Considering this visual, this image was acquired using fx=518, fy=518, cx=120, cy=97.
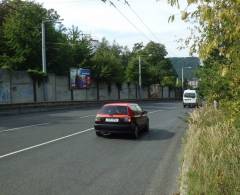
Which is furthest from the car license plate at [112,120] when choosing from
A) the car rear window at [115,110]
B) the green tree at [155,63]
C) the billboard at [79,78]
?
the green tree at [155,63]

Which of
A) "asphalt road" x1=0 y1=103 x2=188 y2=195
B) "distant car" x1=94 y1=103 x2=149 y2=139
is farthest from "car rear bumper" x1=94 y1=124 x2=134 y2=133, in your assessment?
"asphalt road" x1=0 y1=103 x2=188 y2=195

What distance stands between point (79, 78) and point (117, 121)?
40472 millimetres

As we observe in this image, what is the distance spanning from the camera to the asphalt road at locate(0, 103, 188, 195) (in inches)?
377

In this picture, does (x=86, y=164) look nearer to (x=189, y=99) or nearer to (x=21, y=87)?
(x=21, y=87)

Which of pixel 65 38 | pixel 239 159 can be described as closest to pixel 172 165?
pixel 239 159

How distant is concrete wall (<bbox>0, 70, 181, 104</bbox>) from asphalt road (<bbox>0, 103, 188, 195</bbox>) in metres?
26.2

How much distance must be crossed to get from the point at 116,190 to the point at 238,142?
8.01ft

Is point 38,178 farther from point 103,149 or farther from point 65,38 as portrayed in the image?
point 65,38

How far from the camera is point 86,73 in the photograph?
62.1 meters

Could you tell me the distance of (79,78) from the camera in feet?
196

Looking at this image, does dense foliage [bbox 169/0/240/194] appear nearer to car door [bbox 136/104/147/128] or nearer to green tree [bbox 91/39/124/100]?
car door [bbox 136/104/147/128]

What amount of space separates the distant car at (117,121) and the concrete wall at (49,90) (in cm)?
2634

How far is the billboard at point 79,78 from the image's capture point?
2346 inches

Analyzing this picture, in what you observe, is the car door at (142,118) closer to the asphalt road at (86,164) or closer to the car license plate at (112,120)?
the asphalt road at (86,164)
